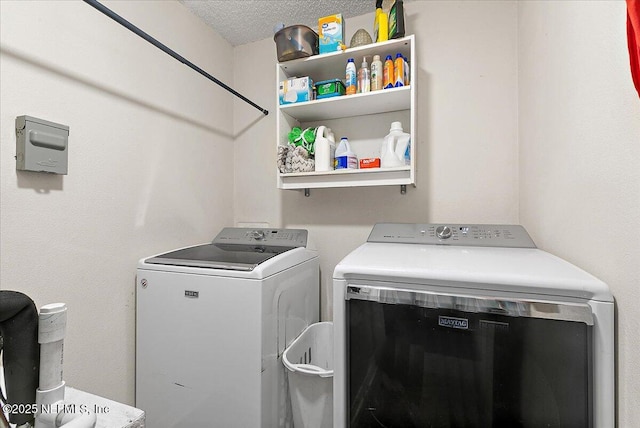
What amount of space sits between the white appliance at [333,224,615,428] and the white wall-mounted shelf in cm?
64

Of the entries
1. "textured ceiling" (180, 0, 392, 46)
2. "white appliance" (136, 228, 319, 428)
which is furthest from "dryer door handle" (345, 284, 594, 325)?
"textured ceiling" (180, 0, 392, 46)

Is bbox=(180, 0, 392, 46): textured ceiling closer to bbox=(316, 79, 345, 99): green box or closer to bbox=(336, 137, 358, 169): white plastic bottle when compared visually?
bbox=(316, 79, 345, 99): green box

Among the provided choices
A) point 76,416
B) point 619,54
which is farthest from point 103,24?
point 619,54

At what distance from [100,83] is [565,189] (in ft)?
6.34

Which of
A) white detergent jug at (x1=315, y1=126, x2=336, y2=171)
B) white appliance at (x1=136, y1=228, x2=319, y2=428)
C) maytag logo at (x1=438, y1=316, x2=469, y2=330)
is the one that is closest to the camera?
maytag logo at (x1=438, y1=316, x2=469, y2=330)

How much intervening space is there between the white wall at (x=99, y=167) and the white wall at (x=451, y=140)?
34.1 inches

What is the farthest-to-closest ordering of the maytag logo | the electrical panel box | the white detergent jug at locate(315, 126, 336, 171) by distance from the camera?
the white detergent jug at locate(315, 126, 336, 171)
the electrical panel box
the maytag logo

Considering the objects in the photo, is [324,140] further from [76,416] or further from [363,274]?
[76,416]

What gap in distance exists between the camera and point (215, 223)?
2090 millimetres

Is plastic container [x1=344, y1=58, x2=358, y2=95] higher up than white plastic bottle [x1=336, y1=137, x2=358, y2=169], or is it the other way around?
plastic container [x1=344, y1=58, x2=358, y2=95]

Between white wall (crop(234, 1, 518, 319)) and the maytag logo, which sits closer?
the maytag logo

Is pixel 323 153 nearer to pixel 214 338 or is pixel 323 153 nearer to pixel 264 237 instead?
pixel 264 237

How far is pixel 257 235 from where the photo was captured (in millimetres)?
1879

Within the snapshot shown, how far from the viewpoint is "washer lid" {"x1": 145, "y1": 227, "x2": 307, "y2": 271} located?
4.53 ft
